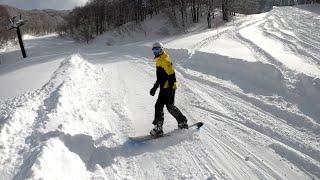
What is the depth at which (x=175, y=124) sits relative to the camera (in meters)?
9.80

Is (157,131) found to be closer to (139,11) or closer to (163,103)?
(163,103)

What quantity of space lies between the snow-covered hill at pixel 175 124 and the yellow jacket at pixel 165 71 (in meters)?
1.14

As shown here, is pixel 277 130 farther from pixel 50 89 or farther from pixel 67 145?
pixel 50 89

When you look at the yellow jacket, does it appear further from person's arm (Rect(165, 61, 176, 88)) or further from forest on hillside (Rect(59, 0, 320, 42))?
forest on hillside (Rect(59, 0, 320, 42))

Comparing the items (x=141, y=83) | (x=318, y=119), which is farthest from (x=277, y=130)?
(x=141, y=83)

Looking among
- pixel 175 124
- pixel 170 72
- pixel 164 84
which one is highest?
pixel 170 72

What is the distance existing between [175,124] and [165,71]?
1625mm

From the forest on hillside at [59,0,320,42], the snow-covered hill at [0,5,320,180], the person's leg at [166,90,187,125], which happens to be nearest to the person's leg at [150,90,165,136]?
the person's leg at [166,90,187,125]

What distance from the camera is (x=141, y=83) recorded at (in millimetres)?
15070

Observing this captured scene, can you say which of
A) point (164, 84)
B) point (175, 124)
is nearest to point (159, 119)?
point (164, 84)

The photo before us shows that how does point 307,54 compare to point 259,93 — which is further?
point 307,54

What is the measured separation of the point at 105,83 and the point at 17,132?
629 cm

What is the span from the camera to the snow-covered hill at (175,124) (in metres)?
7.36

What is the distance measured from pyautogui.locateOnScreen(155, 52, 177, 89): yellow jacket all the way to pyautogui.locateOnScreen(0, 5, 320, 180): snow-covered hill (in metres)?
1.14
